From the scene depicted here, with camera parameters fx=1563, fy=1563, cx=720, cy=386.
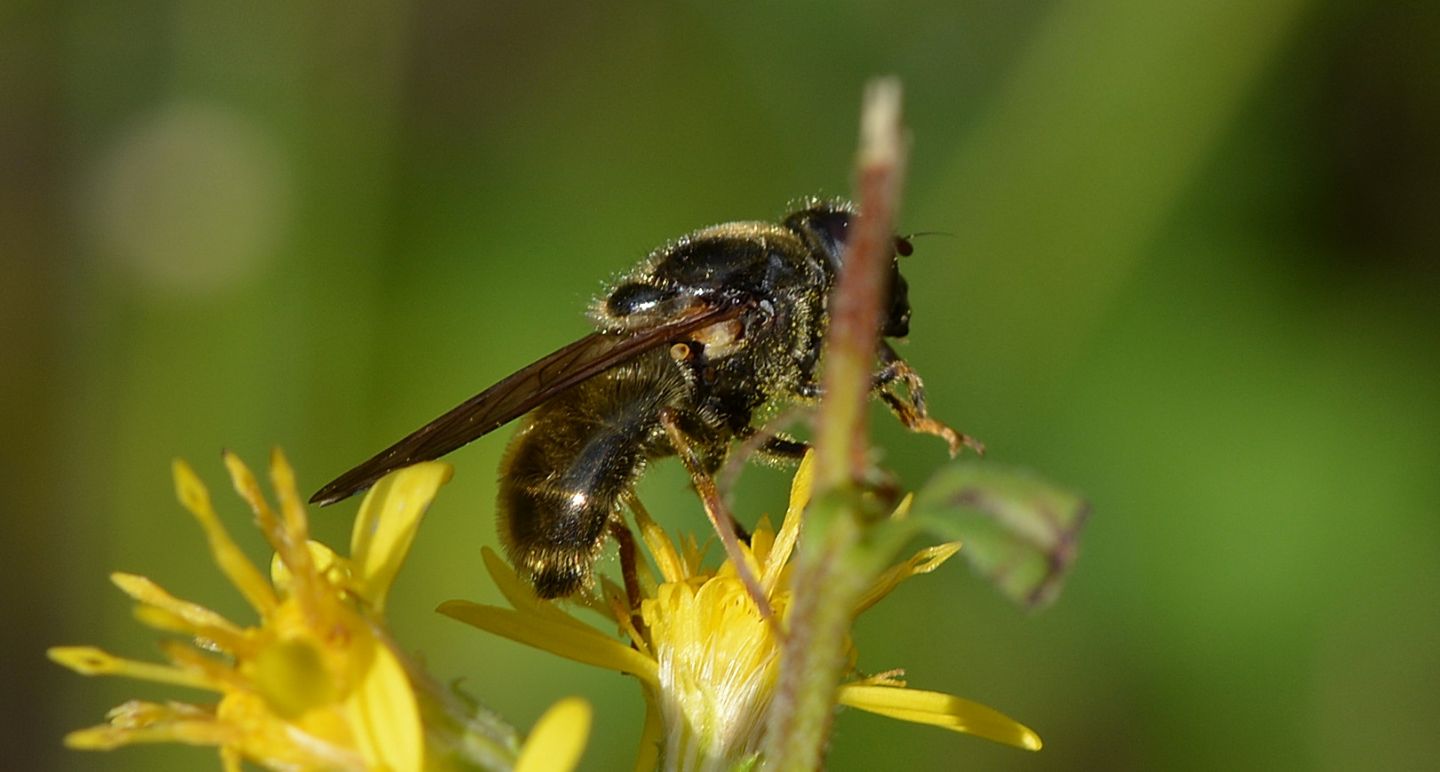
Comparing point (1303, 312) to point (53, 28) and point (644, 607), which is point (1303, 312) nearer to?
point (644, 607)

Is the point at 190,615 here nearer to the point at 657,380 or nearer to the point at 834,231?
the point at 657,380

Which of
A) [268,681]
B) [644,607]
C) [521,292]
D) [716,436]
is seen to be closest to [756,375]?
[716,436]

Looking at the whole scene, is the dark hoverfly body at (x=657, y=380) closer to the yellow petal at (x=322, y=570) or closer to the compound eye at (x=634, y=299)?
the compound eye at (x=634, y=299)

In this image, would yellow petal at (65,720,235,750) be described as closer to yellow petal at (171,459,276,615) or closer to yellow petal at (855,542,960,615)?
yellow petal at (171,459,276,615)

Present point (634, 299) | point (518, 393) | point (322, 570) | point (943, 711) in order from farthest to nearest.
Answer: point (634, 299) → point (518, 393) → point (943, 711) → point (322, 570)

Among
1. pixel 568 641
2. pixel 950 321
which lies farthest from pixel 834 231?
pixel 950 321

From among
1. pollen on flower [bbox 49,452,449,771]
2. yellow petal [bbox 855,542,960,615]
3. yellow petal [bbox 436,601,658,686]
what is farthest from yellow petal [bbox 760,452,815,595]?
pollen on flower [bbox 49,452,449,771]

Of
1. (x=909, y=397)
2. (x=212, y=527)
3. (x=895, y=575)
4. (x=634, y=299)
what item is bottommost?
(x=212, y=527)
